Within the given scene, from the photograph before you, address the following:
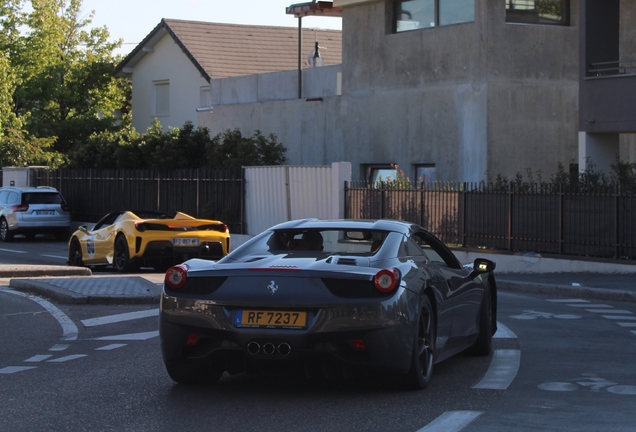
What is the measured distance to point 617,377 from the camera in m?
8.20

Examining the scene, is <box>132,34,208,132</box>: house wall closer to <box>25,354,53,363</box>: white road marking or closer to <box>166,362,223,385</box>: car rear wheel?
<box>25,354,53,363</box>: white road marking

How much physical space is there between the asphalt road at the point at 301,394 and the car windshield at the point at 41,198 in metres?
21.2

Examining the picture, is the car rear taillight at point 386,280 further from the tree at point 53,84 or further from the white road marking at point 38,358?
the tree at point 53,84

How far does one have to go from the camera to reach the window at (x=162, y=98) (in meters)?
45.5

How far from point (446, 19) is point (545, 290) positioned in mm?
11488

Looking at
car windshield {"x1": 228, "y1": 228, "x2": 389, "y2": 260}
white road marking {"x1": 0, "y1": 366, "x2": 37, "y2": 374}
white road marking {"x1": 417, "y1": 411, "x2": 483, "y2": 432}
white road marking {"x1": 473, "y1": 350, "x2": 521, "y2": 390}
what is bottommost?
white road marking {"x1": 0, "y1": 366, "x2": 37, "y2": 374}

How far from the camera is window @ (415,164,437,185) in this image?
27609 mm

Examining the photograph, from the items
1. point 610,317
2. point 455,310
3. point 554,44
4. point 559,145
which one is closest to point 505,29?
point 554,44

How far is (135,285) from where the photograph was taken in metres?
15.6

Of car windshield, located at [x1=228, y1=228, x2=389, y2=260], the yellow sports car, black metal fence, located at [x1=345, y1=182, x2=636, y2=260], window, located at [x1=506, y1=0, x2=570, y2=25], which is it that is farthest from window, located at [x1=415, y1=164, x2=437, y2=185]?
car windshield, located at [x1=228, y1=228, x2=389, y2=260]

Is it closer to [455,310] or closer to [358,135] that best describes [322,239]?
[455,310]

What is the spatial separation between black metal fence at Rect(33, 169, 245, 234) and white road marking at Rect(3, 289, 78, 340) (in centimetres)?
1345

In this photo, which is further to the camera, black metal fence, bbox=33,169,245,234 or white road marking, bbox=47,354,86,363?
black metal fence, bbox=33,169,245,234

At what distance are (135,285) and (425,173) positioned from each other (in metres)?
13.8
